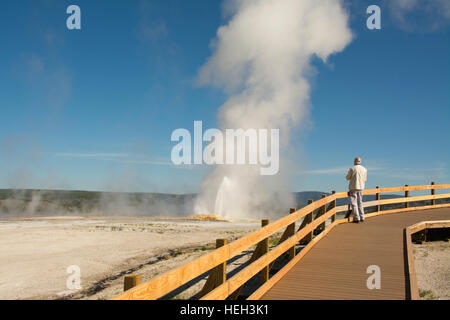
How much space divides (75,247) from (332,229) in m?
11.3

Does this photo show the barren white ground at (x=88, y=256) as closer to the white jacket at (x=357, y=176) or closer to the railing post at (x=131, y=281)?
the white jacket at (x=357, y=176)

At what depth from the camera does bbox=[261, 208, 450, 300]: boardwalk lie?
266 inches

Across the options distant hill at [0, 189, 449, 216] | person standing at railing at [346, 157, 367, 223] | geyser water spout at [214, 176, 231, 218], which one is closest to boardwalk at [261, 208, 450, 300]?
person standing at railing at [346, 157, 367, 223]

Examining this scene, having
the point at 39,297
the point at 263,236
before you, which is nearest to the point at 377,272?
the point at 263,236

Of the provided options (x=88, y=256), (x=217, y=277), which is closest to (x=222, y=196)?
(x=88, y=256)

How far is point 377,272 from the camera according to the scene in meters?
7.99

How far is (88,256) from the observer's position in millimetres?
15312

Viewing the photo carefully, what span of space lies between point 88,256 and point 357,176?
1063 centimetres

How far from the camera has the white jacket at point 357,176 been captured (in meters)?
13.6

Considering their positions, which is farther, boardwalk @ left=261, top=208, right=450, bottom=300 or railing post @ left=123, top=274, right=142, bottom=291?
boardwalk @ left=261, top=208, right=450, bottom=300

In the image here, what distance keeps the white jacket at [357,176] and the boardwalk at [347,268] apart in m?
1.55

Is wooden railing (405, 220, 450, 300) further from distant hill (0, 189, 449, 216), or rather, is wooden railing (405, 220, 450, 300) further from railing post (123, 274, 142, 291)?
distant hill (0, 189, 449, 216)

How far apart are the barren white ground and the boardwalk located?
495 centimetres
